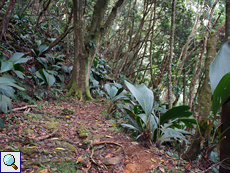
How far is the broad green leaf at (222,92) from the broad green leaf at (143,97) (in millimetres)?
816

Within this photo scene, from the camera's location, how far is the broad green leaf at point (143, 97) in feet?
7.09

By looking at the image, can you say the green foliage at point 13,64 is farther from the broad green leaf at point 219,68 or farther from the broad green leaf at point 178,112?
the broad green leaf at point 219,68

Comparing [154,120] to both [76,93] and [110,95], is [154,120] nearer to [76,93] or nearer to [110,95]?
[110,95]

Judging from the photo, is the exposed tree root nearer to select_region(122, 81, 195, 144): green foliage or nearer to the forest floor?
the forest floor

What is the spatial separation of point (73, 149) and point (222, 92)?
1.75m

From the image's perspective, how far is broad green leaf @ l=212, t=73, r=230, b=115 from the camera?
52.6 inches

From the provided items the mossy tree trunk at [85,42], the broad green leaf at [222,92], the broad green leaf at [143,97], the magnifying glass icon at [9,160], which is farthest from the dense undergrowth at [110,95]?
the magnifying glass icon at [9,160]

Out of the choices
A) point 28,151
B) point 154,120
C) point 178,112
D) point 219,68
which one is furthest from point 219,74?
point 28,151

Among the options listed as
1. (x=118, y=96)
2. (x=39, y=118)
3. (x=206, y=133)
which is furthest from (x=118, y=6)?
(x=206, y=133)

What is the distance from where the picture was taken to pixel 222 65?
1596 millimetres

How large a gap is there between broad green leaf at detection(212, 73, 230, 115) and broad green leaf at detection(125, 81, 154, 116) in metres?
0.82

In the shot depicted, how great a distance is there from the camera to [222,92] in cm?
140

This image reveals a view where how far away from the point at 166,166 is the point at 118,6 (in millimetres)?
4238

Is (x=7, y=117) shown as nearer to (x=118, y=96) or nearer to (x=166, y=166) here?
(x=118, y=96)
